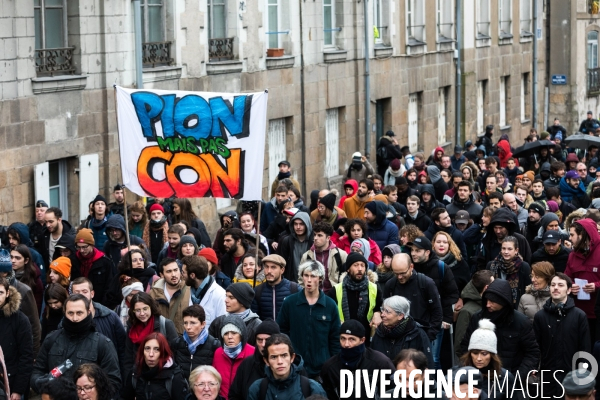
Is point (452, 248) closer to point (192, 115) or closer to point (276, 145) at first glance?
point (192, 115)

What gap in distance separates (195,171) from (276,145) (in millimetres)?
11536

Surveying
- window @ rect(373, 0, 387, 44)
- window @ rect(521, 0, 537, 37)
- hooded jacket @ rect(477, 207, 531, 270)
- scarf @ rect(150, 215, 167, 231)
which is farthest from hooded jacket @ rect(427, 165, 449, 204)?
window @ rect(521, 0, 537, 37)

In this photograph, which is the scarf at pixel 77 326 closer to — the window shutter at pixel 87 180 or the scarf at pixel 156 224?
the scarf at pixel 156 224

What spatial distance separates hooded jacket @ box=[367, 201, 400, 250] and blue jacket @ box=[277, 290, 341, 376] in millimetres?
3923

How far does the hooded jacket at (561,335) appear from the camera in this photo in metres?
10.4

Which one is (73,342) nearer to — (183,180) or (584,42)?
(183,180)

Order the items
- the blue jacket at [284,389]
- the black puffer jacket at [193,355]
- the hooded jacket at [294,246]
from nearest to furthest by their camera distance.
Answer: the blue jacket at [284,389] < the black puffer jacket at [193,355] < the hooded jacket at [294,246]

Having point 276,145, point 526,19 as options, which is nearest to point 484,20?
point 526,19

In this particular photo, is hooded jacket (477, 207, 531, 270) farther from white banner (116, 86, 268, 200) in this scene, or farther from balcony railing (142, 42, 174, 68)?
balcony railing (142, 42, 174, 68)

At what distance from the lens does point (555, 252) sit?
12.6 metres

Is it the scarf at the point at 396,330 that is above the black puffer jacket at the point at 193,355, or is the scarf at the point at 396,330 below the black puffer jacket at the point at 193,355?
above

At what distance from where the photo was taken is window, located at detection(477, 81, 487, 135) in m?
35.7

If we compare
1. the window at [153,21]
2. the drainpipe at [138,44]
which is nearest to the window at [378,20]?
the window at [153,21]

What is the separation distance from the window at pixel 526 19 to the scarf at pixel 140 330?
3129 centimetres
